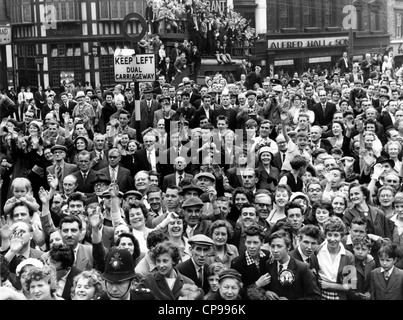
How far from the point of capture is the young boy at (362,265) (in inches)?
312

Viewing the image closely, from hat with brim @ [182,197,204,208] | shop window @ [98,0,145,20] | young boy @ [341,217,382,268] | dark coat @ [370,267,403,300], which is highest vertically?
shop window @ [98,0,145,20]

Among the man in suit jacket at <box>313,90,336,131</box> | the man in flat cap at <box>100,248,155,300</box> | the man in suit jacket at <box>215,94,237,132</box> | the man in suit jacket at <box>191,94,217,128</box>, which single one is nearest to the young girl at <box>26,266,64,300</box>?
the man in flat cap at <box>100,248,155,300</box>

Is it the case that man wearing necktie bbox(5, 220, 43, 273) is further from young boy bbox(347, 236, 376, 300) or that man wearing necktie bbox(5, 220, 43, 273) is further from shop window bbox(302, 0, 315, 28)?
shop window bbox(302, 0, 315, 28)

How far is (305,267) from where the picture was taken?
786cm

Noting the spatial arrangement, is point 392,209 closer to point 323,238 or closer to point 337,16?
point 323,238

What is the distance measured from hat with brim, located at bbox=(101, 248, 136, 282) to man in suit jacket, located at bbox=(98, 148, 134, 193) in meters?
4.70

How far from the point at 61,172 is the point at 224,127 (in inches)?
126

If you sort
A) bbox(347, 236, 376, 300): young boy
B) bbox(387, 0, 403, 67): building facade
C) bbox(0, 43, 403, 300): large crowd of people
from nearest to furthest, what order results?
bbox(0, 43, 403, 300): large crowd of people → bbox(347, 236, 376, 300): young boy → bbox(387, 0, 403, 67): building facade

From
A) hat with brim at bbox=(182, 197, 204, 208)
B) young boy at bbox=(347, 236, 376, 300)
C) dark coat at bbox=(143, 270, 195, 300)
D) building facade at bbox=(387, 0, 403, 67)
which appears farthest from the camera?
building facade at bbox=(387, 0, 403, 67)

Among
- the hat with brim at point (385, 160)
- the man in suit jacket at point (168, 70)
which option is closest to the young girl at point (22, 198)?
the hat with brim at point (385, 160)

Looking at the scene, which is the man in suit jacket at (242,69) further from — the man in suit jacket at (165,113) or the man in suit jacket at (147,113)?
the man in suit jacket at (165,113)

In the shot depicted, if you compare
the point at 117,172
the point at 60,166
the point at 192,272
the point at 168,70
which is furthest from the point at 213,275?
the point at 168,70

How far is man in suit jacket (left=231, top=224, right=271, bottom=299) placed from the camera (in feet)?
26.2

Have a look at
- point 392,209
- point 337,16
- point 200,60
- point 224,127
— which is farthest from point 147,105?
point 337,16
